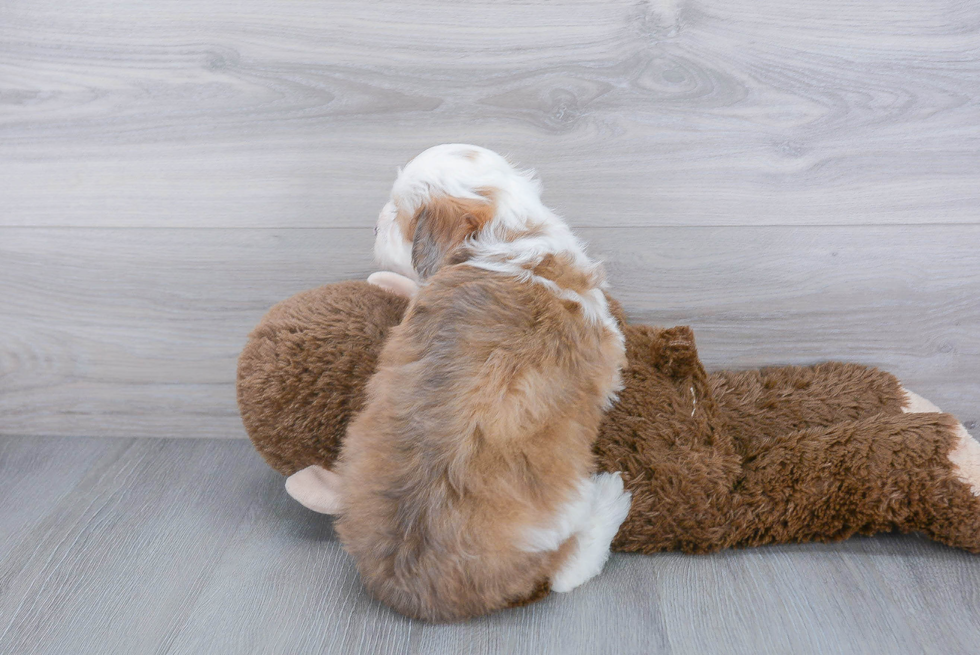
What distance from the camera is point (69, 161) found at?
1896 mm

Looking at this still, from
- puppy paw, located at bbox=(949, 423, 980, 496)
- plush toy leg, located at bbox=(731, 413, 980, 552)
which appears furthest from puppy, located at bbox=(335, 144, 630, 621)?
puppy paw, located at bbox=(949, 423, 980, 496)

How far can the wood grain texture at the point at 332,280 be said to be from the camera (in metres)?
1.83

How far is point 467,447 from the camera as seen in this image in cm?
124

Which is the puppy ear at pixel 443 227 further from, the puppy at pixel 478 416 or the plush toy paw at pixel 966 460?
the plush toy paw at pixel 966 460

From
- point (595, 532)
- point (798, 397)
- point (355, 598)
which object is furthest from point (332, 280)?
point (798, 397)

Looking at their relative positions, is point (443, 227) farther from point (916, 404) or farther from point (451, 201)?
point (916, 404)

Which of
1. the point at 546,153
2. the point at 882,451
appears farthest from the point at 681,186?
the point at 882,451

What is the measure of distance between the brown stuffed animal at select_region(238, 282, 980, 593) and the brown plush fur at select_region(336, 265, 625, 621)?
0.28m

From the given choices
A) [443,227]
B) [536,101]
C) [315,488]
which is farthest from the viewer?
[536,101]

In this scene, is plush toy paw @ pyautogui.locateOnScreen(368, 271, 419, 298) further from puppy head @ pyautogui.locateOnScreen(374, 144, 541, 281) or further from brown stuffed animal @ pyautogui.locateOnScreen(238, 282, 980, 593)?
puppy head @ pyautogui.locateOnScreen(374, 144, 541, 281)

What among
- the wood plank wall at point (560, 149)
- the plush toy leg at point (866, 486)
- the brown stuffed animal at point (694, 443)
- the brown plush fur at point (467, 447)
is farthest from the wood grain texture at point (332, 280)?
the brown plush fur at point (467, 447)

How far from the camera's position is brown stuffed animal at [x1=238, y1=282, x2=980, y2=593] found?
58.9 inches

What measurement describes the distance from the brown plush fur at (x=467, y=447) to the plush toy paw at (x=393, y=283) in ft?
1.11

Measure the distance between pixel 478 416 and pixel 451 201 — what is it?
0.43 meters
